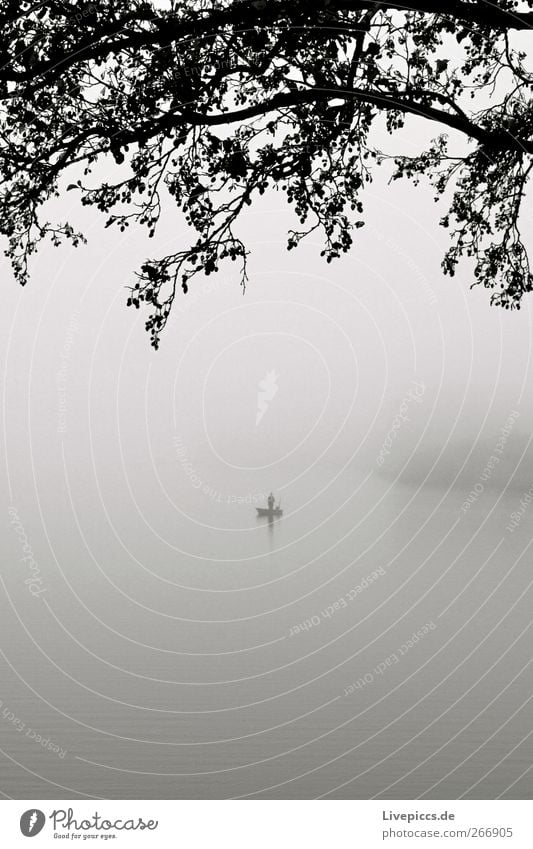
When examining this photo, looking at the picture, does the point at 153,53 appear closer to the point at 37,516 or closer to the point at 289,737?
the point at 289,737

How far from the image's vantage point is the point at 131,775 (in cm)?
2681

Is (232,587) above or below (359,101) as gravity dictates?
above

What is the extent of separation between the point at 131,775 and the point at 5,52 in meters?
20.4

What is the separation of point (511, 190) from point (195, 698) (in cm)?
2479

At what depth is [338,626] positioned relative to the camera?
5800 centimetres

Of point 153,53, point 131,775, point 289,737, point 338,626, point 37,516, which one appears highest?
point 37,516

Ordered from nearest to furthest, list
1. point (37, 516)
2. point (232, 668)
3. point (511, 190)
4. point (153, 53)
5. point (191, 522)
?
point (153, 53)
point (511, 190)
point (232, 668)
point (37, 516)
point (191, 522)

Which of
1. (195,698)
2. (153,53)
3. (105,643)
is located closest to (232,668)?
(195,698)

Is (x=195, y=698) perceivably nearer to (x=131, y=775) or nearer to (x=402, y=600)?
(x=131, y=775)

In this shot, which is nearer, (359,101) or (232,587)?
(359,101)

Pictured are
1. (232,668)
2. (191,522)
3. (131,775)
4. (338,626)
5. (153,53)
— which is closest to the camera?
(153,53)

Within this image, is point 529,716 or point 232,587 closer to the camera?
point 529,716

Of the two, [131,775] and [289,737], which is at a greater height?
[289,737]

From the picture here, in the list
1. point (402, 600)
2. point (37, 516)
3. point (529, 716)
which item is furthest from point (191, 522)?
point (529, 716)
